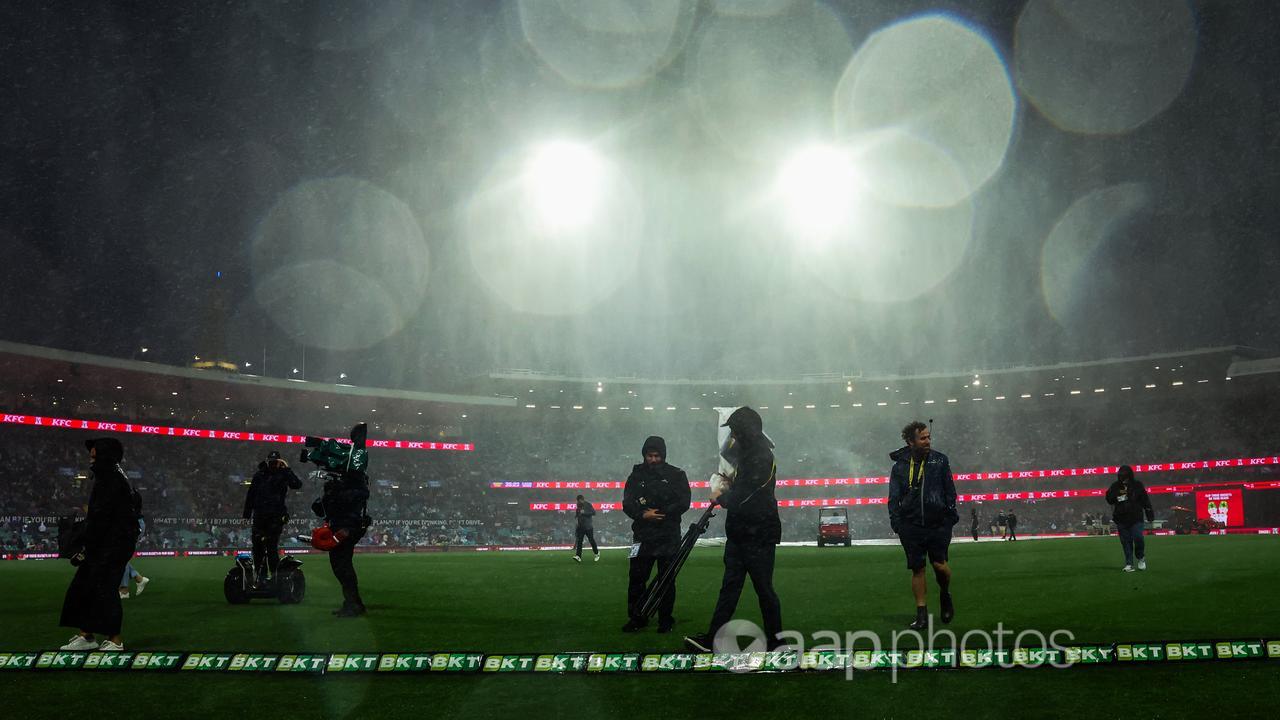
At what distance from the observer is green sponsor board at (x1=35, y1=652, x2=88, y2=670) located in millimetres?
6734

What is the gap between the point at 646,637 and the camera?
27.1 feet

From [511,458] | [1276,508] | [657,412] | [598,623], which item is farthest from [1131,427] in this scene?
[598,623]

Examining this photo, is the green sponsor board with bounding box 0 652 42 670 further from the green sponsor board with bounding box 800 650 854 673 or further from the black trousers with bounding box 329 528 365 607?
the green sponsor board with bounding box 800 650 854 673

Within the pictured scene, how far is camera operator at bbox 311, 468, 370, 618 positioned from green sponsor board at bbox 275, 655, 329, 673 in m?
3.73

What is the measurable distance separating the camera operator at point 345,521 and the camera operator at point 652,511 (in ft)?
11.6

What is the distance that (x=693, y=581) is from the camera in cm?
1586

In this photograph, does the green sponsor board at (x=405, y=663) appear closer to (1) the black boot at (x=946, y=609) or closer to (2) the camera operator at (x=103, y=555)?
(2) the camera operator at (x=103, y=555)

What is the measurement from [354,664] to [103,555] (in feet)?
10.4

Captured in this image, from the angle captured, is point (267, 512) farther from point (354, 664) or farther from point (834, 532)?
point (834, 532)

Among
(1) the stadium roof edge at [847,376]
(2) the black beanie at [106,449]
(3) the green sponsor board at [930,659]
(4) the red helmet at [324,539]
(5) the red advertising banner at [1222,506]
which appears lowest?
(5) the red advertising banner at [1222,506]

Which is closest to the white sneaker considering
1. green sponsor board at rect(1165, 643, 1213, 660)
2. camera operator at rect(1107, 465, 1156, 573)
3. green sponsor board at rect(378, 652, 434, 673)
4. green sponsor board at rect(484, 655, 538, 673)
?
green sponsor board at rect(378, 652, 434, 673)

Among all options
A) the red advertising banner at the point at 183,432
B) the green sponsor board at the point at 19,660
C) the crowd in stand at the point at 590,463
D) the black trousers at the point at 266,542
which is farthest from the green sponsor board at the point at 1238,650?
the crowd in stand at the point at 590,463

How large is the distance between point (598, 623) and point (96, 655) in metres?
4.70

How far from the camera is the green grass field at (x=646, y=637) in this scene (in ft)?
17.0
